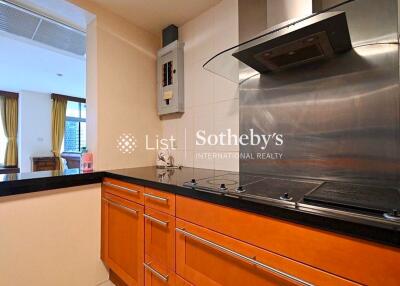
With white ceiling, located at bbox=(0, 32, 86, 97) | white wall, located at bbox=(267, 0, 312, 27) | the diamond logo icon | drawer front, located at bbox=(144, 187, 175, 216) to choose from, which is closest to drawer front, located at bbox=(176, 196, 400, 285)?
drawer front, located at bbox=(144, 187, 175, 216)

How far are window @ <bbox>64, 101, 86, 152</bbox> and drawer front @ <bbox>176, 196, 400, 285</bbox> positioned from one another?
6.35 m

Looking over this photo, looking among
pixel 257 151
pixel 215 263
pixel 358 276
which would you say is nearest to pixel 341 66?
pixel 257 151

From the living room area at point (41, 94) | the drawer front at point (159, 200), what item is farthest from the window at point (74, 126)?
the drawer front at point (159, 200)

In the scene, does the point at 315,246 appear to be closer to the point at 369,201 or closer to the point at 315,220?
the point at 315,220

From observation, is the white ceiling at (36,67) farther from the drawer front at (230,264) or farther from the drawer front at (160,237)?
the drawer front at (230,264)

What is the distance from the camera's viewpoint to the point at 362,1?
2.96 ft

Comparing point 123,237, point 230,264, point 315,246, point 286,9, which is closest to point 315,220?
point 315,246

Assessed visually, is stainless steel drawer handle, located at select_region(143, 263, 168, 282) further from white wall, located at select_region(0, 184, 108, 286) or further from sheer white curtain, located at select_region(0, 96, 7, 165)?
sheer white curtain, located at select_region(0, 96, 7, 165)

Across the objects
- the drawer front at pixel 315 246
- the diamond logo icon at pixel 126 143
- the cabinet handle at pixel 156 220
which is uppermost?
the diamond logo icon at pixel 126 143

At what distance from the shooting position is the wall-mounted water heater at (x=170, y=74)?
175cm

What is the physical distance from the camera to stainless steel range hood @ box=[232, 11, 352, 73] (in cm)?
77

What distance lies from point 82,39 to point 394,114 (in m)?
2.63

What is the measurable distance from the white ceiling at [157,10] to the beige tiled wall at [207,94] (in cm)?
6

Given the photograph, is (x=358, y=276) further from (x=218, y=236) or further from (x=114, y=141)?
(x=114, y=141)
